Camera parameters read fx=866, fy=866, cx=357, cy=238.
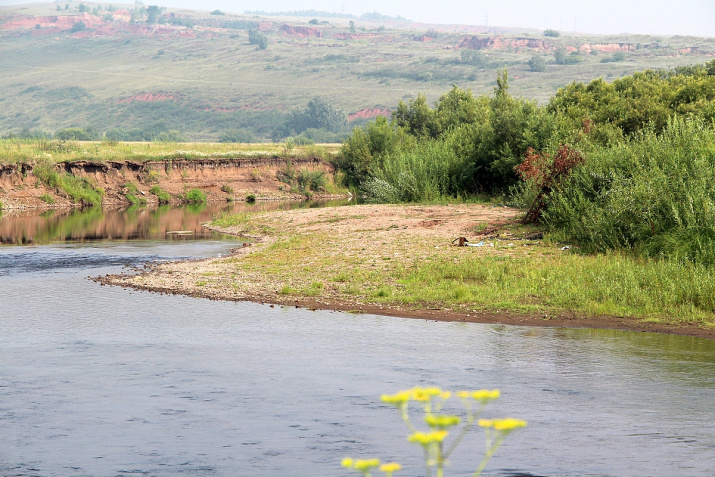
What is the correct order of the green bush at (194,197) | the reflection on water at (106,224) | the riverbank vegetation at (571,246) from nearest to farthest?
the riverbank vegetation at (571,246)
the reflection on water at (106,224)
the green bush at (194,197)

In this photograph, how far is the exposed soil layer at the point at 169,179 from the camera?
53.2 m

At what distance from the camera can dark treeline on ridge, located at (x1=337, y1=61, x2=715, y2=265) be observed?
21734 millimetres

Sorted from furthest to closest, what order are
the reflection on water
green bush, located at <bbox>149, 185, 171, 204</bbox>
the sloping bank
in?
green bush, located at <bbox>149, 185, 171, 204</bbox>
the reflection on water
the sloping bank

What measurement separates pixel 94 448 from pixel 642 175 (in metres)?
17.7

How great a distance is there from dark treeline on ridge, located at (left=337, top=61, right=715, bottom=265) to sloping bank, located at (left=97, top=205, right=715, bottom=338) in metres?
1.20

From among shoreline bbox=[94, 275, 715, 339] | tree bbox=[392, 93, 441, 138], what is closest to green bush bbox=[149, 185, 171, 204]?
tree bbox=[392, 93, 441, 138]

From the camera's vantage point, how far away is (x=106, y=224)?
41.7m

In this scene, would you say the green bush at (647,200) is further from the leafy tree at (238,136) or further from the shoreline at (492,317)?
the leafy tree at (238,136)

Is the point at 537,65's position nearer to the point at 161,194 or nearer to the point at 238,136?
the point at 238,136

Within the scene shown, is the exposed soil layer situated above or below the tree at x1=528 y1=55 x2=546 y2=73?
below

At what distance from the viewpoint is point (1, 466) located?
995cm

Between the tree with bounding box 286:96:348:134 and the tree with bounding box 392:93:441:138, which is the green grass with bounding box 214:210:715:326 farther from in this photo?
the tree with bounding box 286:96:348:134

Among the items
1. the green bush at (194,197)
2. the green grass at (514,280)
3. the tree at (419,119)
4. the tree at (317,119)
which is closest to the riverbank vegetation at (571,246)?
the green grass at (514,280)

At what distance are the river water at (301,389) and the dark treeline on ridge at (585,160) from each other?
5903 millimetres
